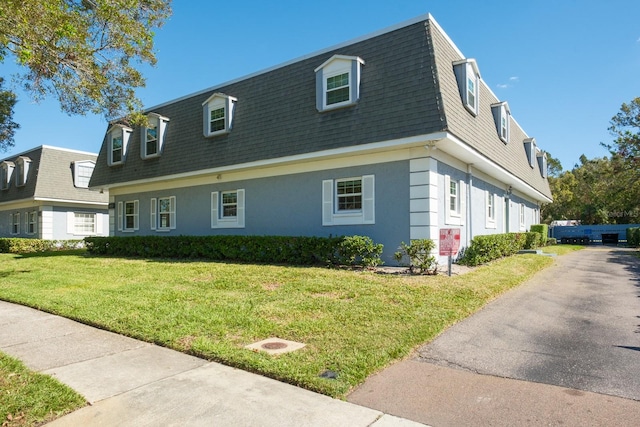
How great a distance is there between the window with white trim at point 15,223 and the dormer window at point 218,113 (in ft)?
64.7

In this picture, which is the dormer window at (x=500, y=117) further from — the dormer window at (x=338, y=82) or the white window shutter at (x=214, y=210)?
the white window shutter at (x=214, y=210)

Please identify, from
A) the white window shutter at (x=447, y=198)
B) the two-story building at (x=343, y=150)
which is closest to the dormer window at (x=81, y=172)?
the two-story building at (x=343, y=150)

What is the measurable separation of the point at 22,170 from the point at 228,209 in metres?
18.2

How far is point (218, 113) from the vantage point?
15633 millimetres

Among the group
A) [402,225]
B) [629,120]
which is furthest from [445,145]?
[629,120]

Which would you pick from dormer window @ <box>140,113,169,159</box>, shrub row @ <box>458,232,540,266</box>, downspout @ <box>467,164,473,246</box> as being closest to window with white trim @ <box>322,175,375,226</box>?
shrub row @ <box>458,232,540,266</box>

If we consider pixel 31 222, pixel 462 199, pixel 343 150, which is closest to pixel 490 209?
pixel 462 199

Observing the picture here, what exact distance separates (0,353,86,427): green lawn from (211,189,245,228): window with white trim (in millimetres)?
11046

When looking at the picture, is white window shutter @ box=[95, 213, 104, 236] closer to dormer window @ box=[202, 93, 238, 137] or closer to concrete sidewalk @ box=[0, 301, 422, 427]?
dormer window @ box=[202, 93, 238, 137]

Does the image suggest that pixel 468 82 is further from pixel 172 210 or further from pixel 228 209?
pixel 172 210

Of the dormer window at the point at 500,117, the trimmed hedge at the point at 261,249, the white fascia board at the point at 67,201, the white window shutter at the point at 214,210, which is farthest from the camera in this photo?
the white fascia board at the point at 67,201

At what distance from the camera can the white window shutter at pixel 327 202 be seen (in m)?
12.7

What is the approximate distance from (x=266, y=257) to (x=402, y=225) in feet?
13.7

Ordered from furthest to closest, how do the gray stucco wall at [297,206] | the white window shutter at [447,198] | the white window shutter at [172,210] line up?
the white window shutter at [172,210], the white window shutter at [447,198], the gray stucco wall at [297,206]
